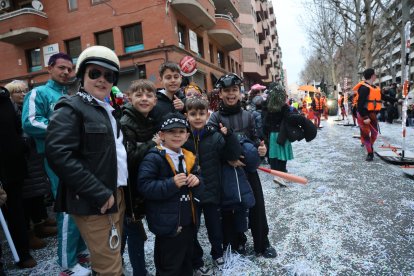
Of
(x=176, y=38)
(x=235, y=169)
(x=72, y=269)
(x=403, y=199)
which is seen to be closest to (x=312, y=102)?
(x=176, y=38)

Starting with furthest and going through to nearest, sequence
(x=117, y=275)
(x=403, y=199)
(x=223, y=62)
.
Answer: (x=223, y=62) → (x=403, y=199) → (x=117, y=275)

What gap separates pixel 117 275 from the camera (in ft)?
6.12

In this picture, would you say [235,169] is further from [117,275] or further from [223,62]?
[223,62]

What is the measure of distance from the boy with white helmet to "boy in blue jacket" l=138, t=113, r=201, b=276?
244mm

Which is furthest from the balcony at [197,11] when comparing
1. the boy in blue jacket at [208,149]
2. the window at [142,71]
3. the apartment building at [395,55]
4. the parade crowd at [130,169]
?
the boy in blue jacket at [208,149]

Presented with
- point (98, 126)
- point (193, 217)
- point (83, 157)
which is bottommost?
point (193, 217)

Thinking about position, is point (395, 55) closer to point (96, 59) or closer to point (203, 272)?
point (203, 272)

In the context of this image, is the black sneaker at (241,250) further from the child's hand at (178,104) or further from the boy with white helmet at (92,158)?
the child's hand at (178,104)

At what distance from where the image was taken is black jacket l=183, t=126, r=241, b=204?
2654 mm

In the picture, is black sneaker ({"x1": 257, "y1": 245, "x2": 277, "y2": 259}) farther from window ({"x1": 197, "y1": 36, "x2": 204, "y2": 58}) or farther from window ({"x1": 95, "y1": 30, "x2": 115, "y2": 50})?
window ({"x1": 197, "y1": 36, "x2": 204, "y2": 58})

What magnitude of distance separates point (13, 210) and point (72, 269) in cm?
97

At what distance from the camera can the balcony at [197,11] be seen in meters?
14.4

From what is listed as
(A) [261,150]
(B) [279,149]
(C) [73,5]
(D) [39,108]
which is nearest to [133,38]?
(C) [73,5]

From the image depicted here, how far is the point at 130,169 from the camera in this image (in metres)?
2.27
